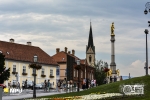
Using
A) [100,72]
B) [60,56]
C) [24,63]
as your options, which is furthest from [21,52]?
[100,72]

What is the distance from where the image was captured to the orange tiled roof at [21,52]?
277ft

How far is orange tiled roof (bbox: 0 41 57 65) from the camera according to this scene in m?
84.6

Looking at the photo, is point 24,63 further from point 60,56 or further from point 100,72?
point 100,72

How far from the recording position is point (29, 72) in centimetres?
8738

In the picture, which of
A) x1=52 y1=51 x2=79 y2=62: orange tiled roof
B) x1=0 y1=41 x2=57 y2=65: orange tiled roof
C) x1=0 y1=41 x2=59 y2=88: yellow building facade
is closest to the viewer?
x1=0 y1=41 x2=59 y2=88: yellow building facade

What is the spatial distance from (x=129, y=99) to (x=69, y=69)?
14027mm

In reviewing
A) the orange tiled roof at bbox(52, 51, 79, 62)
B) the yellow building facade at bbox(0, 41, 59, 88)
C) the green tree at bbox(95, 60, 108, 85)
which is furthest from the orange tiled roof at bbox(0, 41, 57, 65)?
the green tree at bbox(95, 60, 108, 85)

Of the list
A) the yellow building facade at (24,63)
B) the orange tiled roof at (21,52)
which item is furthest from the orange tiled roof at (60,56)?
the yellow building facade at (24,63)

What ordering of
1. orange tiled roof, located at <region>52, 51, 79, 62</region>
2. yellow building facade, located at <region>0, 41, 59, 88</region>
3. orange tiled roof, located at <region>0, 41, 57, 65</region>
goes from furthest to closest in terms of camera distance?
orange tiled roof, located at <region>52, 51, 79, 62</region>, orange tiled roof, located at <region>0, 41, 57, 65</region>, yellow building facade, located at <region>0, 41, 59, 88</region>

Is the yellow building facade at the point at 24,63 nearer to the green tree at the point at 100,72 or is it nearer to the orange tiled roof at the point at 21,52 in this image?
the orange tiled roof at the point at 21,52

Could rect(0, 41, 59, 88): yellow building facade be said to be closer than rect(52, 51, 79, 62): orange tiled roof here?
Yes

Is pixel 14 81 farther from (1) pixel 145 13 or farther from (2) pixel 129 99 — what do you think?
(2) pixel 129 99

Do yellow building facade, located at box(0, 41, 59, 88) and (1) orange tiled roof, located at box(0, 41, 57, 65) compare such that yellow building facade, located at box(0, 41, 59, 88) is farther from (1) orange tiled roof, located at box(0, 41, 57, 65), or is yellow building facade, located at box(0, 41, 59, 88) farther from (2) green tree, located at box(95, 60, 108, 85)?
(2) green tree, located at box(95, 60, 108, 85)

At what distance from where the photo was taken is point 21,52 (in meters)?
88.3
